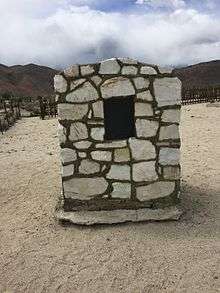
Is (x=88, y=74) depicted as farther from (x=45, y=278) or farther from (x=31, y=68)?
(x=31, y=68)

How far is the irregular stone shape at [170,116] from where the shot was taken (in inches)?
262

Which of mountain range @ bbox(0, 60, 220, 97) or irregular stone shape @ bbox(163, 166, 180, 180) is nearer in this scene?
irregular stone shape @ bbox(163, 166, 180, 180)

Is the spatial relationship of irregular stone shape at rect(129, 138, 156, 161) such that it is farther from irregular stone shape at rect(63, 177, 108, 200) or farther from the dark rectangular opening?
irregular stone shape at rect(63, 177, 108, 200)

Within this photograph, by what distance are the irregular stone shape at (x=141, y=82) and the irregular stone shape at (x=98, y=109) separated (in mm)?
583

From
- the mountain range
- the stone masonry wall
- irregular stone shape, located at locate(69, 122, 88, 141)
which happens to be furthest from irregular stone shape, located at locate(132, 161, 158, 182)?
the mountain range

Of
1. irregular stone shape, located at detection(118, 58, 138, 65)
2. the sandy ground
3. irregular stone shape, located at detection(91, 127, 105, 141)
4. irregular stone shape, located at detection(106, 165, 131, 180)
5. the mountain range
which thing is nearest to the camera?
the sandy ground

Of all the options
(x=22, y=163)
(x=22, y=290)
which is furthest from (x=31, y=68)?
(x=22, y=290)

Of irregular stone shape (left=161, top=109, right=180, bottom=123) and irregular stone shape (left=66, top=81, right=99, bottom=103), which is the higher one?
irregular stone shape (left=66, top=81, right=99, bottom=103)

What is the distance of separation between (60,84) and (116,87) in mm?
813

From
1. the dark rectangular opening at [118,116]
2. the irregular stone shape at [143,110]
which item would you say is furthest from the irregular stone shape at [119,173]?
the irregular stone shape at [143,110]

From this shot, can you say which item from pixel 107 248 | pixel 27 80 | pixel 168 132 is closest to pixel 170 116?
pixel 168 132

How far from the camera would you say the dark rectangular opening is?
6645 mm

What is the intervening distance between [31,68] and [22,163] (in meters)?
86.1

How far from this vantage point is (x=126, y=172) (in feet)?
22.0
